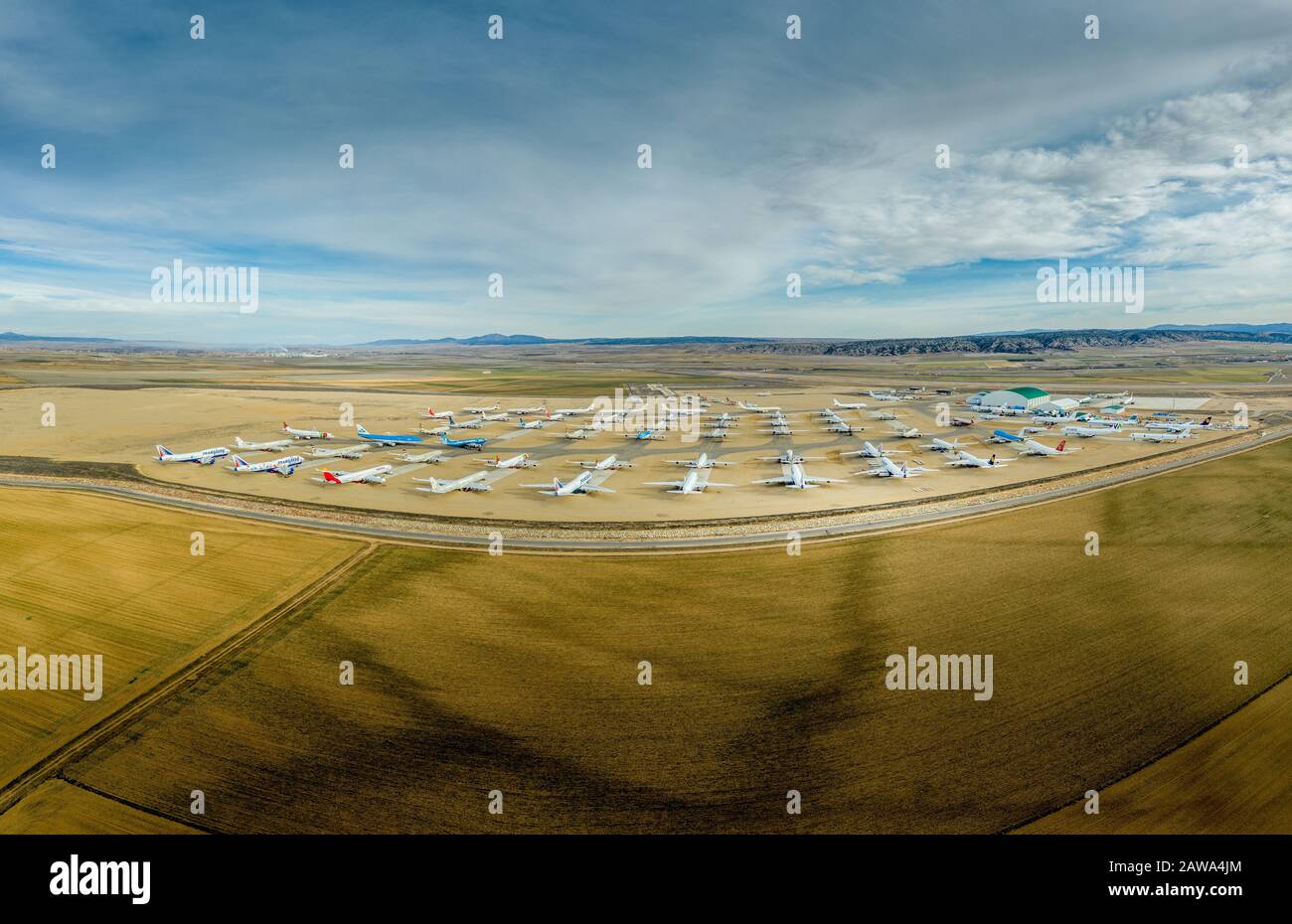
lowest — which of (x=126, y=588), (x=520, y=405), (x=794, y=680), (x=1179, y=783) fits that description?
→ (x=1179, y=783)

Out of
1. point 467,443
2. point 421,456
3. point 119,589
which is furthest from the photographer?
point 467,443

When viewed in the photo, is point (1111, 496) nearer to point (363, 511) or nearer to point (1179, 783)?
point (1179, 783)

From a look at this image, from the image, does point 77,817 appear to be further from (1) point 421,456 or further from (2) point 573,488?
(1) point 421,456

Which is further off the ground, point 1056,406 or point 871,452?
point 1056,406

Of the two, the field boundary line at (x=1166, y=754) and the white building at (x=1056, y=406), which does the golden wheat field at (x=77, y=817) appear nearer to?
the field boundary line at (x=1166, y=754)

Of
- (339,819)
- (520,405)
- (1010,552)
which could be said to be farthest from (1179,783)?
(520,405)

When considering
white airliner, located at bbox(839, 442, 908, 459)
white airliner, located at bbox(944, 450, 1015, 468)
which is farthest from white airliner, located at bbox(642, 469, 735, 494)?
white airliner, located at bbox(944, 450, 1015, 468)

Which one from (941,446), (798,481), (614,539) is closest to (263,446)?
(614,539)
